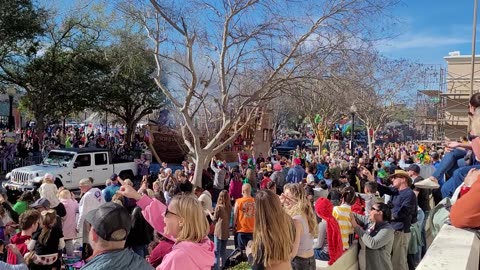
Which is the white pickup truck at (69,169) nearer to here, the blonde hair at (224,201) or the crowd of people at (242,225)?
the crowd of people at (242,225)

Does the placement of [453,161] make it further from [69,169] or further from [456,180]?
[69,169]

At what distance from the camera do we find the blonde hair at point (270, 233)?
3811 mm

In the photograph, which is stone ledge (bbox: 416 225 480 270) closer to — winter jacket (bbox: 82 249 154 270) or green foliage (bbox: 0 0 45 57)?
winter jacket (bbox: 82 249 154 270)

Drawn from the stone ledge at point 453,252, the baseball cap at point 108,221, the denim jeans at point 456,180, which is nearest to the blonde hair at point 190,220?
the baseball cap at point 108,221

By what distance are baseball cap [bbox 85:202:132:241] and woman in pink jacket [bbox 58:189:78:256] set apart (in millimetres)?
5607

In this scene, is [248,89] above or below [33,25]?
below

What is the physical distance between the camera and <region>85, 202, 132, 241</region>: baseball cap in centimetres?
282

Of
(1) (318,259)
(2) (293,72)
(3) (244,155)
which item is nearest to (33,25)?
(3) (244,155)

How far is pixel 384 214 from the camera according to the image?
19.7 ft

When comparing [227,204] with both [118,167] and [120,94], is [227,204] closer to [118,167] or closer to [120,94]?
[118,167]

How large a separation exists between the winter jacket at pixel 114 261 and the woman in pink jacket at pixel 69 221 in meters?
5.61

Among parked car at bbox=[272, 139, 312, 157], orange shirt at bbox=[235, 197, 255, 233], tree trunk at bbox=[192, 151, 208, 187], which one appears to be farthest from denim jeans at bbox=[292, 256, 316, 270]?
parked car at bbox=[272, 139, 312, 157]

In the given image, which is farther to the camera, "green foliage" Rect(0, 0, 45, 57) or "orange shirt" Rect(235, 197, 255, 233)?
"green foliage" Rect(0, 0, 45, 57)

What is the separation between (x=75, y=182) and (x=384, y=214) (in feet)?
40.6
